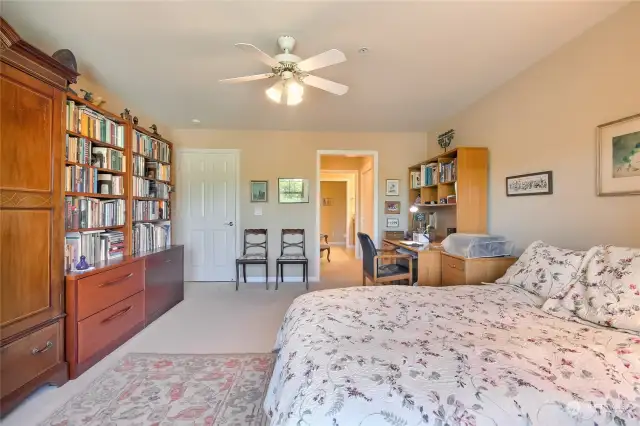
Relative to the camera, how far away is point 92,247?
238 centimetres

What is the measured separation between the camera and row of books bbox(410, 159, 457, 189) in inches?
130

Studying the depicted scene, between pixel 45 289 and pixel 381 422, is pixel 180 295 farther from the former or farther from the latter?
pixel 381 422

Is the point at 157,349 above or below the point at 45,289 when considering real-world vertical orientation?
below

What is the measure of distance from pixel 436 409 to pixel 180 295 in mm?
3440

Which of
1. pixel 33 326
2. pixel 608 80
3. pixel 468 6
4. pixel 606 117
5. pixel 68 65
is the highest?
pixel 468 6

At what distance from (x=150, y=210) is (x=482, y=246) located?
3.58 metres

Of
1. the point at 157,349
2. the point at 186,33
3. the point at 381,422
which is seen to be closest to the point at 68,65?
the point at 186,33

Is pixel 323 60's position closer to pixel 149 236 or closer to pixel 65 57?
pixel 65 57

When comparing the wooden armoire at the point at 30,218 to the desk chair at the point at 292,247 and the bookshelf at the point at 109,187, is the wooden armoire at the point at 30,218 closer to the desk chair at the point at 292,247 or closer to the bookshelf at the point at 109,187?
the bookshelf at the point at 109,187

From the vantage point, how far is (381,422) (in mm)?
833

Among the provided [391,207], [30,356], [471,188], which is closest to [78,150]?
[30,356]

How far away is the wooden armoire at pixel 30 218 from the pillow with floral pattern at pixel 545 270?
10.1ft

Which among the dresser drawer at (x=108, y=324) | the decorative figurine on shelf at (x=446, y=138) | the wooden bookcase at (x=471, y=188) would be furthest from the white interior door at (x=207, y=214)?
the wooden bookcase at (x=471, y=188)

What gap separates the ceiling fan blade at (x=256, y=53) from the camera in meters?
1.63
